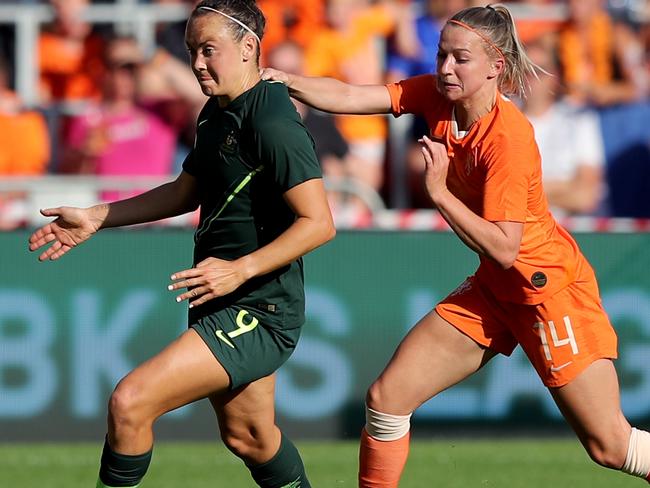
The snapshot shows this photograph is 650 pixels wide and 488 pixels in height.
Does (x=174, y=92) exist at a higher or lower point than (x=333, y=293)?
higher

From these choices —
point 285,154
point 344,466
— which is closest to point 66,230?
point 285,154

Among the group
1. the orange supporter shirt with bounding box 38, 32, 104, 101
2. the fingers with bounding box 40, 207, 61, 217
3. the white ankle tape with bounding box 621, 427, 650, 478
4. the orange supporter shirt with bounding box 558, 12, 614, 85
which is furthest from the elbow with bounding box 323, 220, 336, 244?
the orange supporter shirt with bounding box 38, 32, 104, 101

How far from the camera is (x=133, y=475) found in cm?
485

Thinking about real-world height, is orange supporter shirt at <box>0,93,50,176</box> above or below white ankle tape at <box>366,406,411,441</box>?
above

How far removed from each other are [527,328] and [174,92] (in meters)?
5.33

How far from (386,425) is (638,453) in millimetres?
1034

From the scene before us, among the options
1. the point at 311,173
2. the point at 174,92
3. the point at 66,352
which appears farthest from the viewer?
the point at 174,92

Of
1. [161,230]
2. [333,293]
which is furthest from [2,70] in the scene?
[333,293]

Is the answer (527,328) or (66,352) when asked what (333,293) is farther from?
(527,328)

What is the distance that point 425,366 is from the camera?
5.19m

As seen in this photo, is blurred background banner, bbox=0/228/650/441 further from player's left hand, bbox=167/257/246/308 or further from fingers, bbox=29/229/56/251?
player's left hand, bbox=167/257/246/308

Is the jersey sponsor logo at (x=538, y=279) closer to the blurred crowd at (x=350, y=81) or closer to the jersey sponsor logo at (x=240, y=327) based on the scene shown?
the jersey sponsor logo at (x=240, y=327)

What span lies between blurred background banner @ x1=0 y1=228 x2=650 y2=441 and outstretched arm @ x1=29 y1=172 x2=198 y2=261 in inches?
115

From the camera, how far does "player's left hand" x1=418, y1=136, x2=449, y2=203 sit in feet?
15.3
